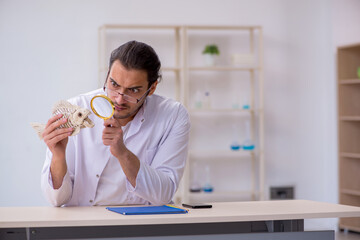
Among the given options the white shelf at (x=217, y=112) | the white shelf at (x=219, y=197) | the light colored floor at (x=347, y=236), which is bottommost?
the light colored floor at (x=347, y=236)

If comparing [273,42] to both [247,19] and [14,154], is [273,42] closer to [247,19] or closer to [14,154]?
[247,19]

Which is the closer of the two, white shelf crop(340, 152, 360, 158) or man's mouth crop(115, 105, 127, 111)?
man's mouth crop(115, 105, 127, 111)

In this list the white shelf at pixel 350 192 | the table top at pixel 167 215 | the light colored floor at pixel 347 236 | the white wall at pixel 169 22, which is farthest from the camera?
the white shelf at pixel 350 192

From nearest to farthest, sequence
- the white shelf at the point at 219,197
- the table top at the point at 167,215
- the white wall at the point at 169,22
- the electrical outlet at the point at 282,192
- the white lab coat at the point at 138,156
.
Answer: the table top at the point at 167,215, the white lab coat at the point at 138,156, the white wall at the point at 169,22, the white shelf at the point at 219,197, the electrical outlet at the point at 282,192

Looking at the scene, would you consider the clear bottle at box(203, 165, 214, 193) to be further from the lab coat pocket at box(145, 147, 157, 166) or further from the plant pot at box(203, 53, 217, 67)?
the lab coat pocket at box(145, 147, 157, 166)

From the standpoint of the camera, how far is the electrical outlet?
16.5 ft

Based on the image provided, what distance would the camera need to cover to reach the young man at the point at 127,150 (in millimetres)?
1927

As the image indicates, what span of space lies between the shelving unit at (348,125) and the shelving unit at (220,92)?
0.78 metres

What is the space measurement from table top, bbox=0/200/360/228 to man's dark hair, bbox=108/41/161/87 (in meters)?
0.57

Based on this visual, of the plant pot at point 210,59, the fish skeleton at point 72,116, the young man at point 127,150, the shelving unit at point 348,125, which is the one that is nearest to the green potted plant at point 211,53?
the plant pot at point 210,59

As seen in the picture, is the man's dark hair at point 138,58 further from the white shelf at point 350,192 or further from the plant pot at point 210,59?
the white shelf at point 350,192

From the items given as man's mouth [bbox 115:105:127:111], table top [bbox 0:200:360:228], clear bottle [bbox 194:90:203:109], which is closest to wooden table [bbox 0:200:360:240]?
table top [bbox 0:200:360:228]

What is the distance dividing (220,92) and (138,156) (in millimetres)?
2873

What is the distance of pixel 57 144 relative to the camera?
6.18 feet
